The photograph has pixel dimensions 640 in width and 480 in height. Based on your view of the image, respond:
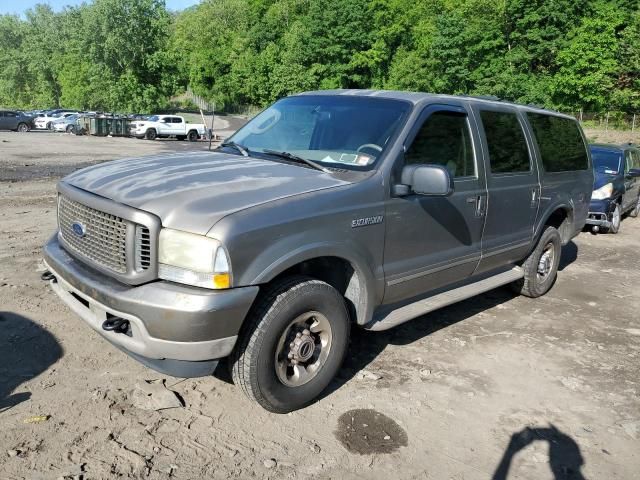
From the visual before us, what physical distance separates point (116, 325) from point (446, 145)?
9.19 feet

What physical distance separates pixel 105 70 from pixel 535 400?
2577 inches

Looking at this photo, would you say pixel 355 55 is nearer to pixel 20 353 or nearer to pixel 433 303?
pixel 433 303

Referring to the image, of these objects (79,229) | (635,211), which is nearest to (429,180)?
(79,229)

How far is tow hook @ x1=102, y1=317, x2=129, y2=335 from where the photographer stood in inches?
124

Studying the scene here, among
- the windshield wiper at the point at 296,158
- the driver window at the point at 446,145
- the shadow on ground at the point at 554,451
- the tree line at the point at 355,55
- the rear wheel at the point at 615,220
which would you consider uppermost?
the tree line at the point at 355,55

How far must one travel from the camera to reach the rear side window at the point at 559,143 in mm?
5680

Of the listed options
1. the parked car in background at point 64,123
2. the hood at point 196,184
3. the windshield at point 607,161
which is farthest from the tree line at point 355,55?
the hood at point 196,184

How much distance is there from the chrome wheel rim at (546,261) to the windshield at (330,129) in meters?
2.98

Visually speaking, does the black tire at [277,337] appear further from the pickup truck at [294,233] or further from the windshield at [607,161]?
the windshield at [607,161]

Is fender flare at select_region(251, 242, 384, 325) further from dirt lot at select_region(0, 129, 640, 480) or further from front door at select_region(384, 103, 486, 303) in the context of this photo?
dirt lot at select_region(0, 129, 640, 480)

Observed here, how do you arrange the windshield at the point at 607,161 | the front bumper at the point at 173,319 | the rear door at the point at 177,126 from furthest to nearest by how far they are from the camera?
the rear door at the point at 177,126
the windshield at the point at 607,161
the front bumper at the point at 173,319

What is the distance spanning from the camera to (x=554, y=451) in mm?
3371

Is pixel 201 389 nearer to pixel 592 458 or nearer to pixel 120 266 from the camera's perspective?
pixel 120 266

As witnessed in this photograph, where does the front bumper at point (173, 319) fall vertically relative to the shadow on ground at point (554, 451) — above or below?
above
